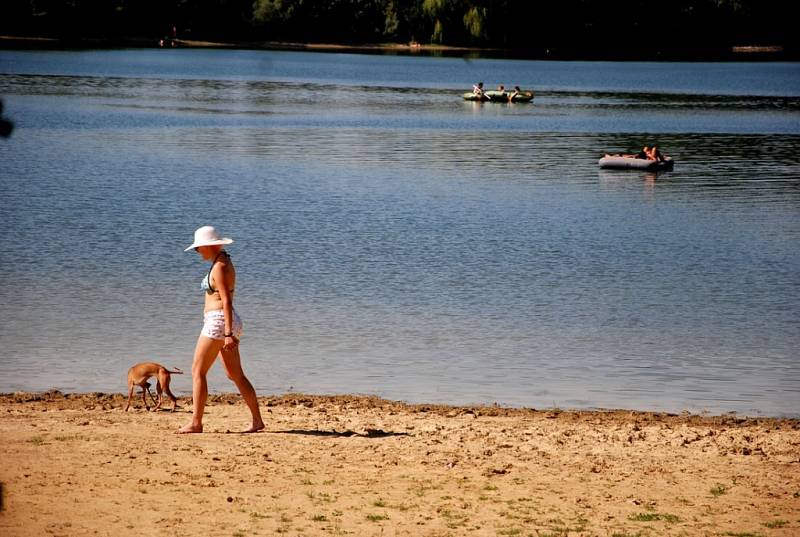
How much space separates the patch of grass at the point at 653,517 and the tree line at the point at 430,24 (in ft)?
398

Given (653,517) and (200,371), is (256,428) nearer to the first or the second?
(200,371)

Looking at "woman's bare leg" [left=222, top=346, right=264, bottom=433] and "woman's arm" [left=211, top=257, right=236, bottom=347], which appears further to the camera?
"woman's bare leg" [left=222, top=346, right=264, bottom=433]

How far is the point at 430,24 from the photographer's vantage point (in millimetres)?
128000

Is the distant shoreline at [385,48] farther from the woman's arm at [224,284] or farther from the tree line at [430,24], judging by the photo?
the woman's arm at [224,284]

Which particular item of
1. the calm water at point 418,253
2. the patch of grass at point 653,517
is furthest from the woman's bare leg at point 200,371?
the patch of grass at point 653,517

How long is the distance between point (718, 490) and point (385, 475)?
2618mm

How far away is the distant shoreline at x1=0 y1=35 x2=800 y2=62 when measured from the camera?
13838 centimetres

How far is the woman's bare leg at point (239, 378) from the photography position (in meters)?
11.0

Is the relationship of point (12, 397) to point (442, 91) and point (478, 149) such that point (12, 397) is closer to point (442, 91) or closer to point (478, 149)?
point (478, 149)

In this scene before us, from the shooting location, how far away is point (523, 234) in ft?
98.0

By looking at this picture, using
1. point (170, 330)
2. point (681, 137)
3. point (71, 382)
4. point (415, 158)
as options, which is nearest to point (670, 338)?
point (170, 330)

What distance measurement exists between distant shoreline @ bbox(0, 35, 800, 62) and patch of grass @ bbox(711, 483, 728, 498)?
128m

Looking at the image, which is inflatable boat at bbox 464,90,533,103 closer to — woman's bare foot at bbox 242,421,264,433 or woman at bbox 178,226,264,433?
woman's bare foot at bbox 242,421,264,433

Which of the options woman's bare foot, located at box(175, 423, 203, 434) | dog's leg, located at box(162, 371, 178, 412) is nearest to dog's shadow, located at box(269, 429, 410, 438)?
woman's bare foot, located at box(175, 423, 203, 434)
